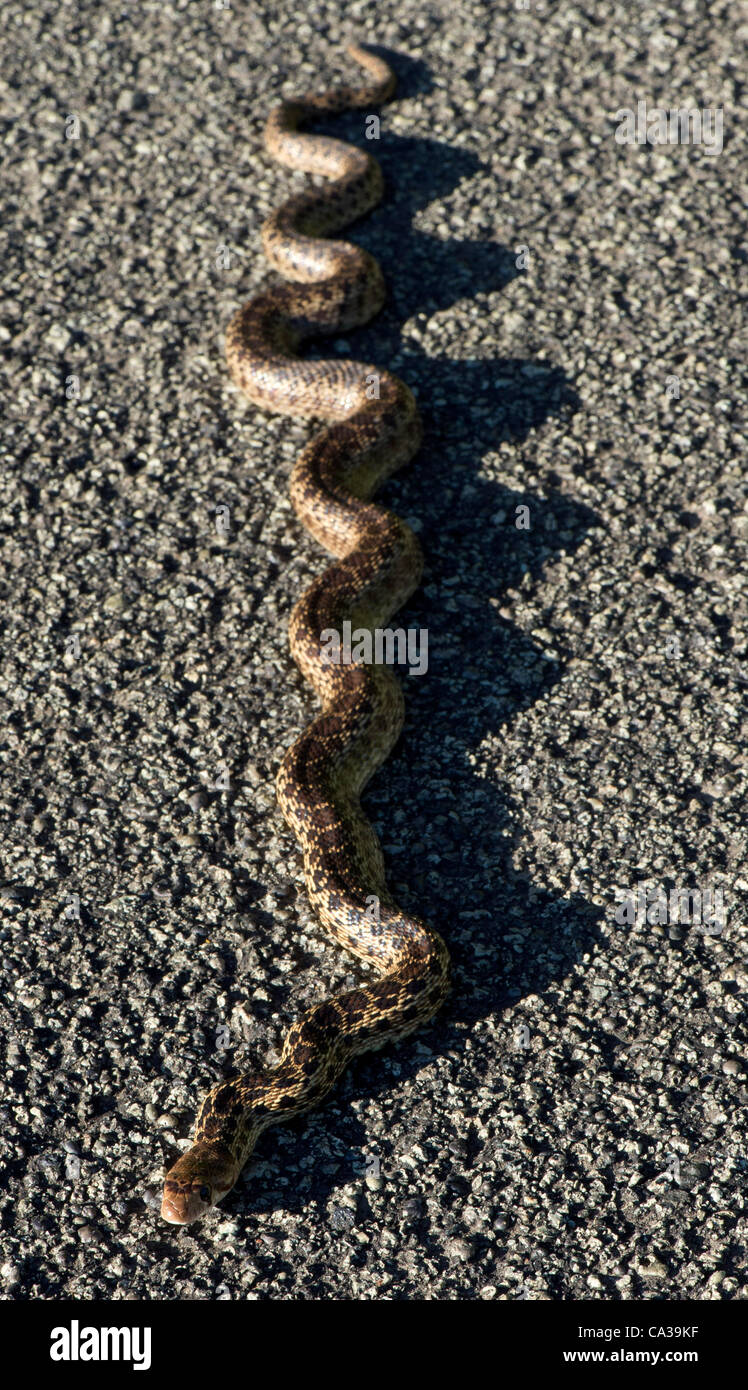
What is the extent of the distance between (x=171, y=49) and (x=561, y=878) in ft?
25.9

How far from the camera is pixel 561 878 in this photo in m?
5.91

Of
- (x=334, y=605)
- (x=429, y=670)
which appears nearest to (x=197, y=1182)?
(x=429, y=670)

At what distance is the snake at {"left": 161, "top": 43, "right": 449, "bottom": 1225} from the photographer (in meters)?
5.12

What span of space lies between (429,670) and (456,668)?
0.44ft

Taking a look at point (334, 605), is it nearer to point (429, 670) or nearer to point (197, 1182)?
point (429, 670)

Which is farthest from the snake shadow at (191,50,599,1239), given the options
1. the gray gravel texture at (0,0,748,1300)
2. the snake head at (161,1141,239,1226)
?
the snake head at (161,1141,239,1226)

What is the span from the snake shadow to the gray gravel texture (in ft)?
0.07

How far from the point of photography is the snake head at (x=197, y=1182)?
4.73 m

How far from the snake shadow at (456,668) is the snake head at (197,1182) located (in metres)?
0.14

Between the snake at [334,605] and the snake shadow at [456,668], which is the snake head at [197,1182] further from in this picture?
the snake shadow at [456,668]

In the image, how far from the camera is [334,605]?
685 cm

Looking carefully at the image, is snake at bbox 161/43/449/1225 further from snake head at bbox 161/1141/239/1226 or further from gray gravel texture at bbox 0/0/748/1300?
gray gravel texture at bbox 0/0/748/1300

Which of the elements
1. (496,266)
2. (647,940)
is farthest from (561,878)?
(496,266)
